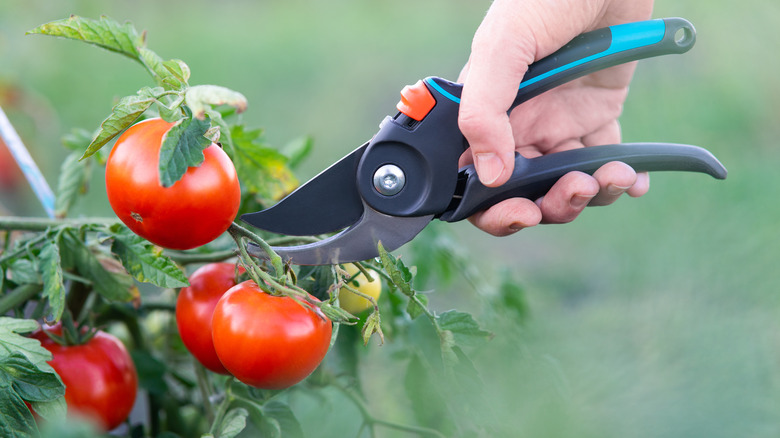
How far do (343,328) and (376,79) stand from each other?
9.09 feet

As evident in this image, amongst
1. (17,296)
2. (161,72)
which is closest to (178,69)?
(161,72)

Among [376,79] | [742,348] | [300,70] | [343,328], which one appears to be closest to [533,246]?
[742,348]

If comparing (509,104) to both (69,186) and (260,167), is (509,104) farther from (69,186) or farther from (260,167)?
(69,186)

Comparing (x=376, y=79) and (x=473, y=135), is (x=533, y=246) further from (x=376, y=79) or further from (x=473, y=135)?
(x=473, y=135)

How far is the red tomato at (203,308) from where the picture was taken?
29.4 inches

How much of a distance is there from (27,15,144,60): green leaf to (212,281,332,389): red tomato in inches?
10.9

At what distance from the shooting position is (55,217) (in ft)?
3.14

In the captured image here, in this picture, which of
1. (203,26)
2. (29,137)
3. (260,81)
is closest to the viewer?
(29,137)

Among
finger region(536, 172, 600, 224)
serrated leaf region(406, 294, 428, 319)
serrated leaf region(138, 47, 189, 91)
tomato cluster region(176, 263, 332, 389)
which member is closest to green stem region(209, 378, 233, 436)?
tomato cluster region(176, 263, 332, 389)

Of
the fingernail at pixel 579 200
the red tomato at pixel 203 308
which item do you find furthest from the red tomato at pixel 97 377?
the fingernail at pixel 579 200

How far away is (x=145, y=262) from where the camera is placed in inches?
28.5

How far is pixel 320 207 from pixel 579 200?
12.4 inches

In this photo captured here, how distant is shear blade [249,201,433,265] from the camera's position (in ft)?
2.40

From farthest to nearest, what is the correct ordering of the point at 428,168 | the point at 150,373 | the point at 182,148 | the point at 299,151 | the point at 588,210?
the point at 588,210 → the point at 299,151 → the point at 150,373 → the point at 428,168 → the point at 182,148
